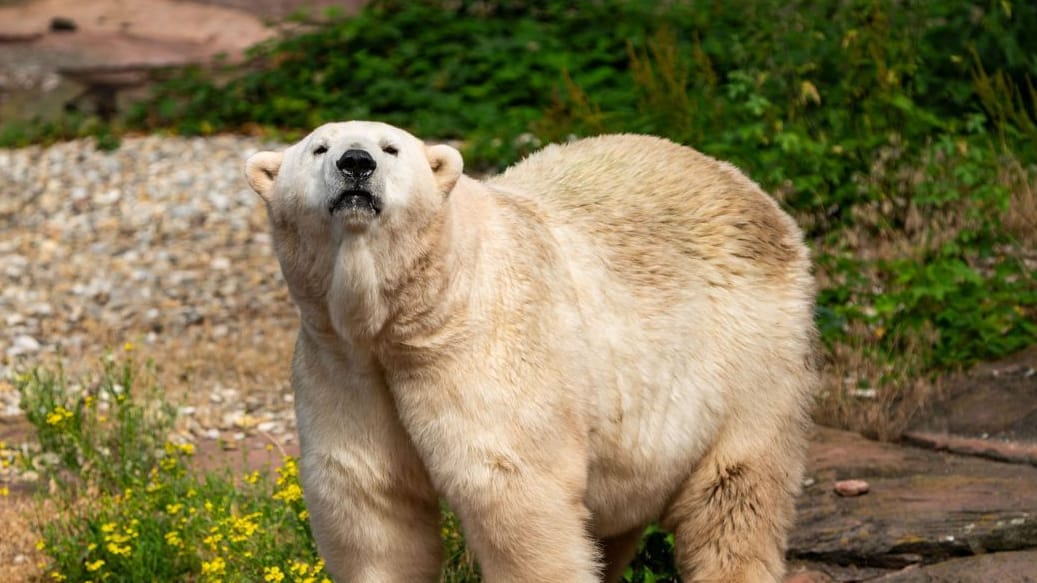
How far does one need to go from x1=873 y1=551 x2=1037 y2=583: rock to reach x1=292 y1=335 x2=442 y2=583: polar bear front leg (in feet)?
5.06

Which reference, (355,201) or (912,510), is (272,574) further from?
(912,510)

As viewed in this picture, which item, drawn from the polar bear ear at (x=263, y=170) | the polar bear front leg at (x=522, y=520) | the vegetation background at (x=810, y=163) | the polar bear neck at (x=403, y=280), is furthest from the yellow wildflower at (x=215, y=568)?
the polar bear ear at (x=263, y=170)

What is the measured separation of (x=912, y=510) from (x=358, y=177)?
7.67 ft

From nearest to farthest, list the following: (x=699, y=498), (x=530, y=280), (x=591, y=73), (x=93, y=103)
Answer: (x=530, y=280)
(x=699, y=498)
(x=591, y=73)
(x=93, y=103)

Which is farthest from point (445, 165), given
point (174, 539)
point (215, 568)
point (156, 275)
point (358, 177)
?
point (156, 275)

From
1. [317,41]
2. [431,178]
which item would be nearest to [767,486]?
[431,178]

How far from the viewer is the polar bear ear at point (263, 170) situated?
134 inches

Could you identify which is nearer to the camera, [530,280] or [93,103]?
[530,280]

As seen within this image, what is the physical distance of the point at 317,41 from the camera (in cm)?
1098

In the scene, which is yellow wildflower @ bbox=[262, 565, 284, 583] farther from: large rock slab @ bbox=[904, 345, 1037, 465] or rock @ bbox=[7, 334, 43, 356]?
rock @ bbox=[7, 334, 43, 356]

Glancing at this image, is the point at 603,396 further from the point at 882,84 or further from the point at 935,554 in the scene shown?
the point at 882,84

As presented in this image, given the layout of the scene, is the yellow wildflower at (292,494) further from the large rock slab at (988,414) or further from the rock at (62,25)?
the rock at (62,25)

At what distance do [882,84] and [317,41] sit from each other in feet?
17.0

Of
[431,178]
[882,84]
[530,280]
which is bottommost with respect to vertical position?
[882,84]
